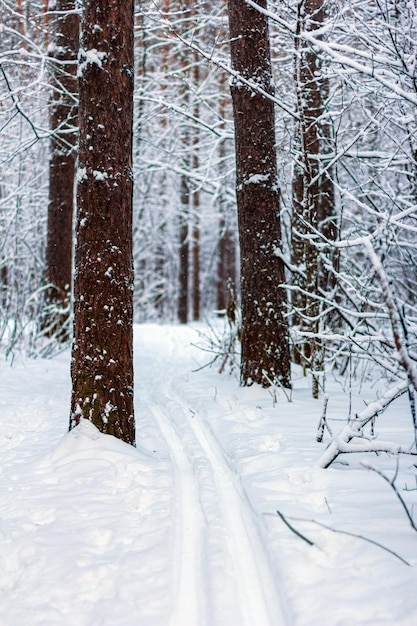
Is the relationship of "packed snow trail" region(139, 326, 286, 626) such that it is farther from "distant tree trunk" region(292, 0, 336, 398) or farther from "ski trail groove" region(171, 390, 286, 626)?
"distant tree trunk" region(292, 0, 336, 398)

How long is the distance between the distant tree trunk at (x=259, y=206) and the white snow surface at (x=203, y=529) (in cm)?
120

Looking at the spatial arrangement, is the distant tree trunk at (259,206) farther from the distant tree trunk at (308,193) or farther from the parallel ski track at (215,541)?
the parallel ski track at (215,541)

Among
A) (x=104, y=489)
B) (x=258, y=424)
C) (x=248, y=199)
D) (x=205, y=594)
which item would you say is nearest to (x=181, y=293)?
(x=248, y=199)

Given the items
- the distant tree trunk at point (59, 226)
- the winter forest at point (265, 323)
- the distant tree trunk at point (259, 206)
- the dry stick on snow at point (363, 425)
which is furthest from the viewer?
the distant tree trunk at point (59, 226)

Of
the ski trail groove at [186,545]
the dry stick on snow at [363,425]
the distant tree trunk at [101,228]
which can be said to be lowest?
the ski trail groove at [186,545]

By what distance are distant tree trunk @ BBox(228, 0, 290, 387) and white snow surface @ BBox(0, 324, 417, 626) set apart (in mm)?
1202

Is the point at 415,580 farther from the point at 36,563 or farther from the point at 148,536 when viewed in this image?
the point at 36,563

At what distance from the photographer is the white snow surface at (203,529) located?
231 cm

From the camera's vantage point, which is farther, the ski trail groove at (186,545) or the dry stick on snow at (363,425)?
the dry stick on snow at (363,425)

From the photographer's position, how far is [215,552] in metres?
2.78

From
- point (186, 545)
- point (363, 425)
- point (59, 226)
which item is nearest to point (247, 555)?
point (186, 545)

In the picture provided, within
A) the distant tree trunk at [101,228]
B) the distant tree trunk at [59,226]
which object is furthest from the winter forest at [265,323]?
the distant tree trunk at [59,226]

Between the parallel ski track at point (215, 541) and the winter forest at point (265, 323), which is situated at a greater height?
the winter forest at point (265, 323)

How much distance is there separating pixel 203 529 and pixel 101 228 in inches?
103
